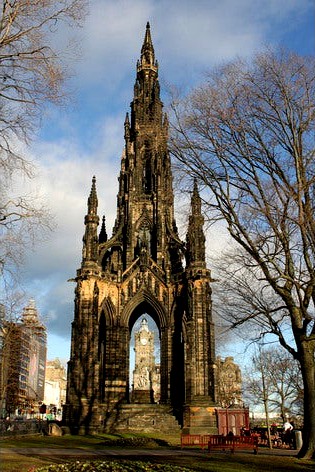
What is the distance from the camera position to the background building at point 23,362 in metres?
37.4

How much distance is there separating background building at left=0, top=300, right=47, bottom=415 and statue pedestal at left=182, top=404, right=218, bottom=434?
13.4 metres

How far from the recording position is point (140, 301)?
40.4 metres

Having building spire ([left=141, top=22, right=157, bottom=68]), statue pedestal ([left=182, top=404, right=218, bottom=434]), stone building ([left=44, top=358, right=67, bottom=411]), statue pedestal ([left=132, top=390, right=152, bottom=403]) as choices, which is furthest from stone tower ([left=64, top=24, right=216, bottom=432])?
stone building ([left=44, top=358, right=67, bottom=411])

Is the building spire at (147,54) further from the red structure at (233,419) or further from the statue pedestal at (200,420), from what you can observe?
the red structure at (233,419)

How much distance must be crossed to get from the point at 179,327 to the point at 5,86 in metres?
31.0

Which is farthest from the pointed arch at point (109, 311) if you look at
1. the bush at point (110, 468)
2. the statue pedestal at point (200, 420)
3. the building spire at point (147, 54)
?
the bush at point (110, 468)

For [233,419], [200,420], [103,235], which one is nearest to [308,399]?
[233,419]

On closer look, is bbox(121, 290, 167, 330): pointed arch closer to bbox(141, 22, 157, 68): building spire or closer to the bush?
bbox(141, 22, 157, 68): building spire

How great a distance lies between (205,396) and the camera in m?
34.4

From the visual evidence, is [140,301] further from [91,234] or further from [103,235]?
[103,235]

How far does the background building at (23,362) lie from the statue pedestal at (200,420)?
13.4 m

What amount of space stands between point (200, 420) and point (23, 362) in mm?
71409

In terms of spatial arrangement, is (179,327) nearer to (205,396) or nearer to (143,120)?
(205,396)

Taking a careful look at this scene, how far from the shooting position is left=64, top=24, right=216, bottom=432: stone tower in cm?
3506
